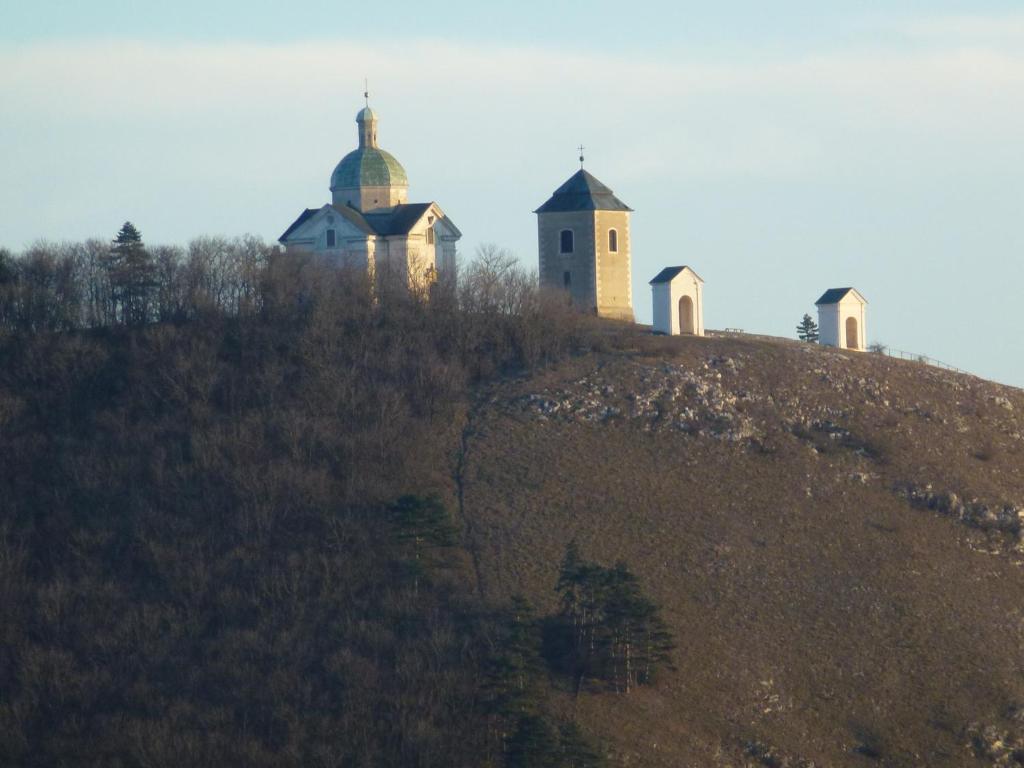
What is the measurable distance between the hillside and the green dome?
1283 centimetres

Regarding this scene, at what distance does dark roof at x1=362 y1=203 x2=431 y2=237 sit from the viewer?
66.0 metres

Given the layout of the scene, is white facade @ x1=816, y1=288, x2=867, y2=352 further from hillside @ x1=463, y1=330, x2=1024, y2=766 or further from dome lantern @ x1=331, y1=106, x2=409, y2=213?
dome lantern @ x1=331, y1=106, x2=409, y2=213

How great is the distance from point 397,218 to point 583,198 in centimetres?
726

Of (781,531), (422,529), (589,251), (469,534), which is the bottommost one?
(781,531)

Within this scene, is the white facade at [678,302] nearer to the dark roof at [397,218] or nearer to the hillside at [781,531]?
the hillside at [781,531]

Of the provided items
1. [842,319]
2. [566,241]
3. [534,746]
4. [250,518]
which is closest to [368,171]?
[566,241]

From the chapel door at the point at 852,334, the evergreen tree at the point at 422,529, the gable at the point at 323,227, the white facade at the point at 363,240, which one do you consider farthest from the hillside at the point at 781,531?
the gable at the point at 323,227

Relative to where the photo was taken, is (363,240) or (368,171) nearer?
(363,240)

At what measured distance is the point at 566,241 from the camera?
66.3 m

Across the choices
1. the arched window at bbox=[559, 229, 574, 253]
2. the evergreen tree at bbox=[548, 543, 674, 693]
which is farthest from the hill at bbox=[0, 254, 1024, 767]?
the arched window at bbox=[559, 229, 574, 253]

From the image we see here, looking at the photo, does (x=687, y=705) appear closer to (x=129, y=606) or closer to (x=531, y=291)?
(x=129, y=606)

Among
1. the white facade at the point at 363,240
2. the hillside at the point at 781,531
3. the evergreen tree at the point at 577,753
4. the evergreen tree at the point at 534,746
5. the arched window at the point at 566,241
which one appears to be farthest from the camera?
the arched window at the point at 566,241

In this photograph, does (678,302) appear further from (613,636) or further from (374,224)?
(613,636)

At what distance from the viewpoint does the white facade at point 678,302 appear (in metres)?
61.7
